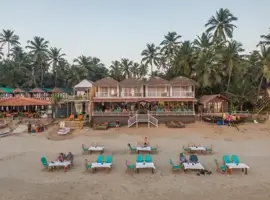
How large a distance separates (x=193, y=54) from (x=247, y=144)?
2558 centimetres

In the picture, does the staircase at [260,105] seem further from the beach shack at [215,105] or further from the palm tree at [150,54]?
the palm tree at [150,54]

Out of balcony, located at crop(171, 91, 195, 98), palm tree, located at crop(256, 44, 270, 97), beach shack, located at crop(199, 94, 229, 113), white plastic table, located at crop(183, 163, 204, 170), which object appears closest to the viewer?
white plastic table, located at crop(183, 163, 204, 170)

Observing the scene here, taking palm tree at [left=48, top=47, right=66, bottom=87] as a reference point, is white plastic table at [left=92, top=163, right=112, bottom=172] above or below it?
below

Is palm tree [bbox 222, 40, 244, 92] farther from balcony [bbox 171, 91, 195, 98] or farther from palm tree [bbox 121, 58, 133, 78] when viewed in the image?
palm tree [bbox 121, 58, 133, 78]

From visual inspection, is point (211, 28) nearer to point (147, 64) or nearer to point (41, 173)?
point (147, 64)

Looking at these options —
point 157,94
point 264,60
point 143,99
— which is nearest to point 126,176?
point 143,99

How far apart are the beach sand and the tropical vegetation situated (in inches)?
690

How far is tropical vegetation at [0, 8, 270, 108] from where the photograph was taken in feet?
131

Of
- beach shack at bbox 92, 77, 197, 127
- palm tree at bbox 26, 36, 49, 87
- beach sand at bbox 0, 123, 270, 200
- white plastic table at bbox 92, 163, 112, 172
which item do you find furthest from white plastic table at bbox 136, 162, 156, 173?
palm tree at bbox 26, 36, 49, 87

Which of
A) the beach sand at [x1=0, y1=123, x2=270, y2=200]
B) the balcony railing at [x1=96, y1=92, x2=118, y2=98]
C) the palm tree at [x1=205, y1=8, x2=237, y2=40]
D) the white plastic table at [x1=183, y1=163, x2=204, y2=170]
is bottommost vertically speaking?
the beach sand at [x1=0, y1=123, x2=270, y2=200]

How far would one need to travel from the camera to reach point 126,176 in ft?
47.1

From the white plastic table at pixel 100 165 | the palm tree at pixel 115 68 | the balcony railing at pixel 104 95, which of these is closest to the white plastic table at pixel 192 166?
the white plastic table at pixel 100 165

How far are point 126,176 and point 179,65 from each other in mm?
34400

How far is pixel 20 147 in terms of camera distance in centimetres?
2189
